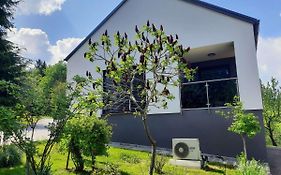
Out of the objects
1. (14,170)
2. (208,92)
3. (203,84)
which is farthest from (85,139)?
(203,84)

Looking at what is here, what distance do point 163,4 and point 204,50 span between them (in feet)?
10.6

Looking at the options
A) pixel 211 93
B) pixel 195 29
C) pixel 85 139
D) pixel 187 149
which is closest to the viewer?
pixel 85 139

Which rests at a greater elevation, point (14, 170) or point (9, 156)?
point (9, 156)

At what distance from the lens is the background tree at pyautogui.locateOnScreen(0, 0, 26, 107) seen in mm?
11016

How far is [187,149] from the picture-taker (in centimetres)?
857

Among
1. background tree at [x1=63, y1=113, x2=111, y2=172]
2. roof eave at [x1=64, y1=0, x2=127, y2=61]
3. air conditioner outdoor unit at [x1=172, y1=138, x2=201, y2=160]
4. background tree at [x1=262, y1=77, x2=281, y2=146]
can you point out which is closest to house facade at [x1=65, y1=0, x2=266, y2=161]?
roof eave at [x1=64, y1=0, x2=127, y2=61]

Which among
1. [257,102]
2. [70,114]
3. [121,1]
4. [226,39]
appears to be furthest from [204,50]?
[70,114]

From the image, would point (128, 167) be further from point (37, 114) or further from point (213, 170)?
point (37, 114)

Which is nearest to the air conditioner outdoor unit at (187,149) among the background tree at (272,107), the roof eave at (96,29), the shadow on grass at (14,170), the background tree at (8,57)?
the shadow on grass at (14,170)

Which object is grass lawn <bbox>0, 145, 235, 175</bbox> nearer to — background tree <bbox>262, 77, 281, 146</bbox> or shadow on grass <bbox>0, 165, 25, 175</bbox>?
shadow on grass <bbox>0, 165, 25, 175</bbox>

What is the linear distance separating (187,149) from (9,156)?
618 cm

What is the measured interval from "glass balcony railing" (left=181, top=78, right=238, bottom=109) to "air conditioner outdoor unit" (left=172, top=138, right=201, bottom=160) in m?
2.37

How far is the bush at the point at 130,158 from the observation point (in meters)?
8.82

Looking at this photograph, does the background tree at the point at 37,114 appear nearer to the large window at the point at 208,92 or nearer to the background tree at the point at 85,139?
the background tree at the point at 85,139
